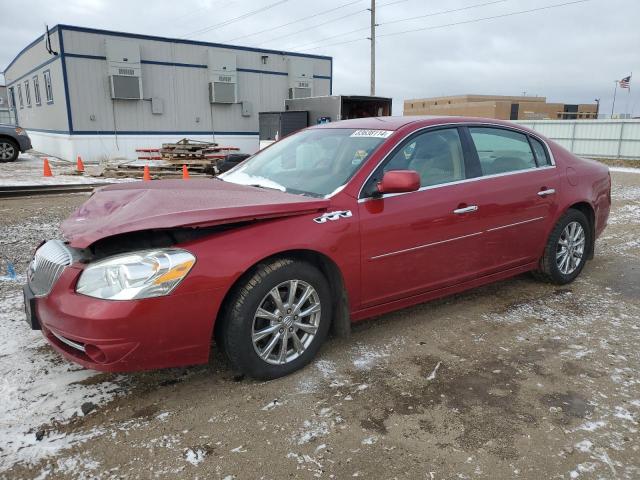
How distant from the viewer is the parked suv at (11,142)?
666 inches

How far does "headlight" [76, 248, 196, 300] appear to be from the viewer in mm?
2531

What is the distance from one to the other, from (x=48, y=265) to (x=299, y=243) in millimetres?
1453

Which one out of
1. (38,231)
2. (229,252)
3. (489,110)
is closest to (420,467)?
(229,252)

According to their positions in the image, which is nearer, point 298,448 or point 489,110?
point 298,448

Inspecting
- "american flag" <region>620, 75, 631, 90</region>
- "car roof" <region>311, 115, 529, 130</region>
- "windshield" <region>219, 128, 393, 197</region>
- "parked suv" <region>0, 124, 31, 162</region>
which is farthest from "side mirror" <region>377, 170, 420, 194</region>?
"american flag" <region>620, 75, 631, 90</region>

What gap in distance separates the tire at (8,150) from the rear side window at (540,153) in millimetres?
17972

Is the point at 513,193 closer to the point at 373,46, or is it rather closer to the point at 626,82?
the point at 373,46

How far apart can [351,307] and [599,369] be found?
1.68m

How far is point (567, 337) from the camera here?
372 centimetres

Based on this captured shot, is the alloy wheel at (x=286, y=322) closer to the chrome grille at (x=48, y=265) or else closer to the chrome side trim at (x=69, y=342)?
the chrome side trim at (x=69, y=342)

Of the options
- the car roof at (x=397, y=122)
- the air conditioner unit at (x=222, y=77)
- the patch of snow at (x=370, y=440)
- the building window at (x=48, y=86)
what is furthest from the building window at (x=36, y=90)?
the patch of snow at (x=370, y=440)

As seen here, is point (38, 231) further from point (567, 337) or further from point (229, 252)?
point (567, 337)

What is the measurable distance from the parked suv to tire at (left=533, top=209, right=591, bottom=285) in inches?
706

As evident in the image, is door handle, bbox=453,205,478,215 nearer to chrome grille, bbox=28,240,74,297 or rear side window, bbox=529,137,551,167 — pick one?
rear side window, bbox=529,137,551,167
